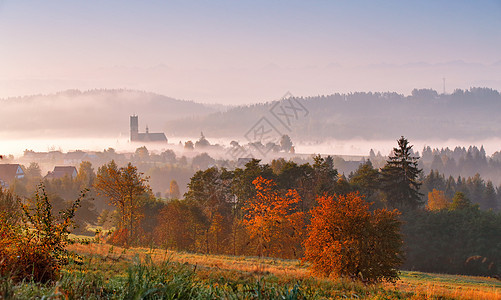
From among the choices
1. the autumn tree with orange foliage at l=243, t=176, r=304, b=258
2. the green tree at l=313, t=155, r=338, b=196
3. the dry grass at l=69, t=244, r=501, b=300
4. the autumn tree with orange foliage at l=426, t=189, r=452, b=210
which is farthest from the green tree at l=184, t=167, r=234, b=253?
the autumn tree with orange foliage at l=426, t=189, r=452, b=210

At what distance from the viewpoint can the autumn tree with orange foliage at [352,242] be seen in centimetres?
2591

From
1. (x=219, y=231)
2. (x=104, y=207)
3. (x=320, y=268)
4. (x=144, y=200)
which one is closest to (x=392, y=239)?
(x=320, y=268)

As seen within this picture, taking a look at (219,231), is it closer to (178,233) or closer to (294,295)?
(178,233)

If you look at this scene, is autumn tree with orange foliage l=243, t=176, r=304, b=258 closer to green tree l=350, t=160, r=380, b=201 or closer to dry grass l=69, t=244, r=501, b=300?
Answer: dry grass l=69, t=244, r=501, b=300

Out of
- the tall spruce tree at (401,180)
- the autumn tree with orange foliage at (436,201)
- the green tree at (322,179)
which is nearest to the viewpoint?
the green tree at (322,179)

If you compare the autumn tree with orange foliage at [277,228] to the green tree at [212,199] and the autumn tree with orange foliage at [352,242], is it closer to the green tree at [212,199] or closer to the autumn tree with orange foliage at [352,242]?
the green tree at [212,199]

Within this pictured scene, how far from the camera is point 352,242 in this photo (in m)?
26.6

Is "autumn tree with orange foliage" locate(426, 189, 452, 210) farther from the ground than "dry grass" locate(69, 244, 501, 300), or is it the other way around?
"dry grass" locate(69, 244, 501, 300)

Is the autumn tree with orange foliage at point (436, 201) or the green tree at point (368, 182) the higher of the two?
the green tree at point (368, 182)

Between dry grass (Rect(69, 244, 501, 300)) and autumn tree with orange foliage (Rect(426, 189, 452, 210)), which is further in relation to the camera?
autumn tree with orange foliage (Rect(426, 189, 452, 210))

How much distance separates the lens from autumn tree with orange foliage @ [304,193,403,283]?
25906 mm

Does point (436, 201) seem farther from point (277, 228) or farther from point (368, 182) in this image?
point (277, 228)

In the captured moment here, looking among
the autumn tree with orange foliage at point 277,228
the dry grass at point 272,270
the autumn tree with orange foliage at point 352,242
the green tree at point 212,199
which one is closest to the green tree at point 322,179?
the autumn tree with orange foliage at point 277,228

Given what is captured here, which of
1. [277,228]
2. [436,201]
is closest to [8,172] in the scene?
[277,228]
